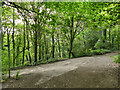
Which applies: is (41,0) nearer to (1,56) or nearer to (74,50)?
(1,56)

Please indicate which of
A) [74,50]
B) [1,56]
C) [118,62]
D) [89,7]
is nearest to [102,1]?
[89,7]

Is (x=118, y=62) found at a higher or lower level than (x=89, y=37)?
lower

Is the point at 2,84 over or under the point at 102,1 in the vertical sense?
under

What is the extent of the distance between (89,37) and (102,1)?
9631mm

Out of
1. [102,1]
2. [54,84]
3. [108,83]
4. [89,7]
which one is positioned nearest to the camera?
[108,83]

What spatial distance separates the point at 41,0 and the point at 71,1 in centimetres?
184

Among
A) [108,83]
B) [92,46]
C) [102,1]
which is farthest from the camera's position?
[92,46]

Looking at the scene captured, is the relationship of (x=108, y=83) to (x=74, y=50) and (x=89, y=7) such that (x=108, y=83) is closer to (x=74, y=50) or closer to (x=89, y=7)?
(x=89, y=7)

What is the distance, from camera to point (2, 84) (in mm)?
4453

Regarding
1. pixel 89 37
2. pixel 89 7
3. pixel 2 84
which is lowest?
pixel 2 84

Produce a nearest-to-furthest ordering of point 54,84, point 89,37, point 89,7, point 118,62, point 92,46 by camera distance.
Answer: point 54,84
point 89,7
point 118,62
point 89,37
point 92,46

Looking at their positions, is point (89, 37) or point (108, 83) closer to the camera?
point (108, 83)

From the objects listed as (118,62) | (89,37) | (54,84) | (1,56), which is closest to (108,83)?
(54,84)

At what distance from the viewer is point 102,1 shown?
506 cm
